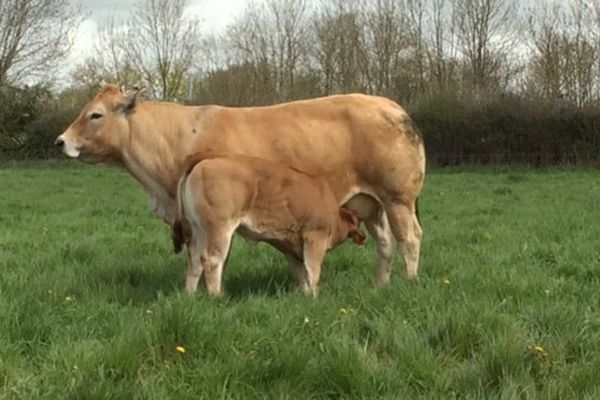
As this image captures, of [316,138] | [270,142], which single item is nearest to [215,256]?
[270,142]

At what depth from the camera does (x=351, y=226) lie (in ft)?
24.7

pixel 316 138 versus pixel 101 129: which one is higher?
pixel 101 129

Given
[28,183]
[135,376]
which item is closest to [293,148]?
[135,376]

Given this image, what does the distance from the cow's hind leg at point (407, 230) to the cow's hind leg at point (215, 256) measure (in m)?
1.88

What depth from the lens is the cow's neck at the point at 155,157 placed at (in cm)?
758

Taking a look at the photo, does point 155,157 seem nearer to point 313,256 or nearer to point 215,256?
point 215,256

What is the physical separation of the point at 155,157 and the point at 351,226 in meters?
1.92

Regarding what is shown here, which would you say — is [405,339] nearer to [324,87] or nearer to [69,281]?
[69,281]

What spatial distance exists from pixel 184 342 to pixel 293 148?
10.2ft

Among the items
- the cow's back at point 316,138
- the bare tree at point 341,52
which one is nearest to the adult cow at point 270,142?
the cow's back at point 316,138

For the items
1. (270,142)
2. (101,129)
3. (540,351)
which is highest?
(101,129)

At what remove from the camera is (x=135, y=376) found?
172 inches

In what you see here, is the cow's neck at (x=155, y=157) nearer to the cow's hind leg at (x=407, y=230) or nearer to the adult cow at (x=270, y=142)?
the adult cow at (x=270, y=142)

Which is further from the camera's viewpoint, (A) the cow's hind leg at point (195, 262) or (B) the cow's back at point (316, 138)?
(B) the cow's back at point (316, 138)
